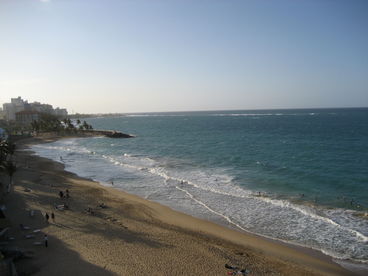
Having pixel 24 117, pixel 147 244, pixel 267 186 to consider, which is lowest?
pixel 147 244

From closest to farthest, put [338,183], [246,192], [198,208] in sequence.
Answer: [198,208] < [246,192] < [338,183]

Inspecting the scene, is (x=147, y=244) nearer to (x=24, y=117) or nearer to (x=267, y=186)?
(x=267, y=186)

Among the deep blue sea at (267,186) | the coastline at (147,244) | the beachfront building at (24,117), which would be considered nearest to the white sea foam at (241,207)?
the deep blue sea at (267,186)

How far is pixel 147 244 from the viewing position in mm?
16062

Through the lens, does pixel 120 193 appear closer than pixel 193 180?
Yes

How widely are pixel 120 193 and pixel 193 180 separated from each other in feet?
26.8

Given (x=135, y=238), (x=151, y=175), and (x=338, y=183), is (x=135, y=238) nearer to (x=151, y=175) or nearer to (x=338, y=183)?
(x=151, y=175)

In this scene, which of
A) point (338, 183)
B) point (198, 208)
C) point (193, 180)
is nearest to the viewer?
point (198, 208)

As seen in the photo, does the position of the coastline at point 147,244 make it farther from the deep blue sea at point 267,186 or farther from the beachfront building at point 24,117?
the beachfront building at point 24,117

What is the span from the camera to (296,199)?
78.0 ft

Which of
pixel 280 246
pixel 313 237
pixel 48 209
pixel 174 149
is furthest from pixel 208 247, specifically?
pixel 174 149

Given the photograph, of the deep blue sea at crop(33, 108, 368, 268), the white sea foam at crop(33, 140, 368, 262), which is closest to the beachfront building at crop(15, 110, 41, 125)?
the deep blue sea at crop(33, 108, 368, 268)

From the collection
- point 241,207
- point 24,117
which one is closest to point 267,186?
point 241,207

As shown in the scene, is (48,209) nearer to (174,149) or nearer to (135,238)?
(135,238)
